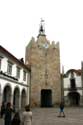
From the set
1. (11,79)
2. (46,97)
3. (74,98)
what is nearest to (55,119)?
(11,79)

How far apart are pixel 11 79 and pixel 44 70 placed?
39.1 feet

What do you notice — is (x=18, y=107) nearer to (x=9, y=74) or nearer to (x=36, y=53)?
(x=9, y=74)

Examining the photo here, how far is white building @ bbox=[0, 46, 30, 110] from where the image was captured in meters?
20.0

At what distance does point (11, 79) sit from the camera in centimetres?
2255

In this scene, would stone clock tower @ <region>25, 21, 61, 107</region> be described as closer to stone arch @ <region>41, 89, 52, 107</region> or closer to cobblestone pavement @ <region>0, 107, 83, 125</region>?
stone arch @ <region>41, 89, 52, 107</region>

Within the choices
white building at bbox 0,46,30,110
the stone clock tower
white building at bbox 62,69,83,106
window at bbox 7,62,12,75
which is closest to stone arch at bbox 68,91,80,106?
white building at bbox 62,69,83,106

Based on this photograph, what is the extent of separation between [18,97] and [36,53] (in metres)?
10.9

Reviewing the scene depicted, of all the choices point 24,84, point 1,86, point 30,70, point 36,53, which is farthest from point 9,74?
point 36,53

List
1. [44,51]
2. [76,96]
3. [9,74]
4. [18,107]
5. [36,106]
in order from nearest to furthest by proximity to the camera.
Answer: [9,74] → [18,107] → [36,106] → [44,51] → [76,96]

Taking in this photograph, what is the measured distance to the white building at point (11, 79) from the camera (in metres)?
20.0

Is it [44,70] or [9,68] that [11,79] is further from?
[44,70]

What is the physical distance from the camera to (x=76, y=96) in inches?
1501

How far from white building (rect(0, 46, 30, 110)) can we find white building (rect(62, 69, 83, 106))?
320 inches

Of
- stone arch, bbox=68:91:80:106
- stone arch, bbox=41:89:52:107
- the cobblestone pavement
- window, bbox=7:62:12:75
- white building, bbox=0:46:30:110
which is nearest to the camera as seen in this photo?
the cobblestone pavement
